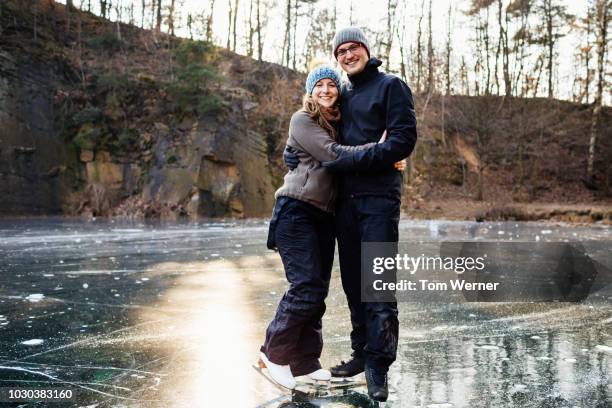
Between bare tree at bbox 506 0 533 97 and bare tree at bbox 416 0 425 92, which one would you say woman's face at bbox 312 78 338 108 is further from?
bare tree at bbox 506 0 533 97

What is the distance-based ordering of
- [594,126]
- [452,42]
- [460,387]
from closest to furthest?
[460,387] → [594,126] → [452,42]

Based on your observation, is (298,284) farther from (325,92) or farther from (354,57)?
(354,57)

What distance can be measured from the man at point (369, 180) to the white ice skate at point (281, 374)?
0.30 m

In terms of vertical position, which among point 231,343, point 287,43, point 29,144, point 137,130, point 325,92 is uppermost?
point 287,43

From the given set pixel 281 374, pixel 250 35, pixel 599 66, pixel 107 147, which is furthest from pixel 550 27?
pixel 281 374

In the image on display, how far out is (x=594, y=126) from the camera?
29719mm

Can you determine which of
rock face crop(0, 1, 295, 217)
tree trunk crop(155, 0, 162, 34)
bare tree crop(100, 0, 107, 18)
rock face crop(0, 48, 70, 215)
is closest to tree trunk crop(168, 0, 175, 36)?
tree trunk crop(155, 0, 162, 34)

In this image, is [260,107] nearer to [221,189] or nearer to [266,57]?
[221,189]

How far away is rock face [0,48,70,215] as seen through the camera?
1992cm

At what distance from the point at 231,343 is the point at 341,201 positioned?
1.41 meters

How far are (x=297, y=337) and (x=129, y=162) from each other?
2120 centimetres

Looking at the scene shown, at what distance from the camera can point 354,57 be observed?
3.01 m

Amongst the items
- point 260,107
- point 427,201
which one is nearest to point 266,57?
point 260,107

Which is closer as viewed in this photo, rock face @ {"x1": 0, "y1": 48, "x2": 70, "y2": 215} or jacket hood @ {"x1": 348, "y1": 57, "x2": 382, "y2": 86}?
jacket hood @ {"x1": 348, "y1": 57, "x2": 382, "y2": 86}
